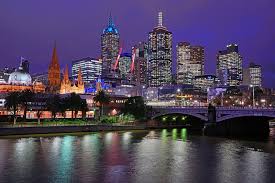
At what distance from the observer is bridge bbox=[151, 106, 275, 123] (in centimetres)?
10791

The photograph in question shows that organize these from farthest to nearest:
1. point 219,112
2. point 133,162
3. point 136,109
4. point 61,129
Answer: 1. point 136,109
2. point 219,112
3. point 61,129
4. point 133,162

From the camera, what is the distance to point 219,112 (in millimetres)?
126062

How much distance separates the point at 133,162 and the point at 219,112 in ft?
232

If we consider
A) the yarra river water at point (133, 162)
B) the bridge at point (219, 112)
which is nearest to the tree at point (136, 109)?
the bridge at point (219, 112)

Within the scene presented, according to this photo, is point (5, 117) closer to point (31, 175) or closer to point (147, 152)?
point (147, 152)

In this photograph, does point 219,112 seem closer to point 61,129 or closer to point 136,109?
point 136,109

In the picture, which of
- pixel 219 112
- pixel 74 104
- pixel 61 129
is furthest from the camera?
pixel 74 104

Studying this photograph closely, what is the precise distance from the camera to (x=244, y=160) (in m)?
63.6

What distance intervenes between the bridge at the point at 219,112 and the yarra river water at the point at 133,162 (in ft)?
83.9

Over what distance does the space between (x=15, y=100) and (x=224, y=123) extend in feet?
228

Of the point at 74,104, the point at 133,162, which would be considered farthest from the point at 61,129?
the point at 133,162

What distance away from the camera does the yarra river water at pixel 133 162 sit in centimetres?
4997

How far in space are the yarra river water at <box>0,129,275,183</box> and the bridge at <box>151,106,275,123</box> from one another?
1007 inches

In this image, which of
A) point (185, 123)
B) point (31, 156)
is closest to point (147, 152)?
point (31, 156)
